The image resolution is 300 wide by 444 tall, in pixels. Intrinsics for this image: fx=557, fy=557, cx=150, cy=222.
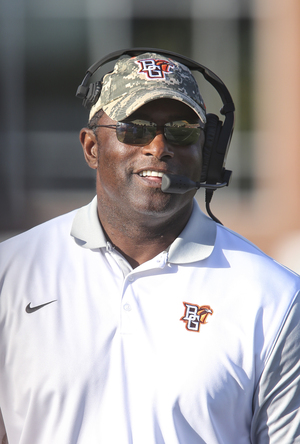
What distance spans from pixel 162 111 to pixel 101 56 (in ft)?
16.0

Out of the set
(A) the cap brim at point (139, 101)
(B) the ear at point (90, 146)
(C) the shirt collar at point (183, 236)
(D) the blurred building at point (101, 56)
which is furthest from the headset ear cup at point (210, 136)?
(D) the blurred building at point (101, 56)

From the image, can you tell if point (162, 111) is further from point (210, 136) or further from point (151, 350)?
point (151, 350)

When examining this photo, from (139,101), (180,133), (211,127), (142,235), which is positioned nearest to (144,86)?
(139,101)

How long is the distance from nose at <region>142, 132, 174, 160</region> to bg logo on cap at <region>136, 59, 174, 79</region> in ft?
0.80

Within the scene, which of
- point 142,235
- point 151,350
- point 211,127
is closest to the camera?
point 151,350

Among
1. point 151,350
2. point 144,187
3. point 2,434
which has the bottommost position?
point 2,434

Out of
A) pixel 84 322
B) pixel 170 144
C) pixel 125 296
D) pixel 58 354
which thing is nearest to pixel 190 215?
pixel 170 144

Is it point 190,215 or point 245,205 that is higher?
point 190,215

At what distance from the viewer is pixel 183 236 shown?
7.08 ft

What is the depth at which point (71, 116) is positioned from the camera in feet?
22.6

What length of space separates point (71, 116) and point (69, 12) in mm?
1236

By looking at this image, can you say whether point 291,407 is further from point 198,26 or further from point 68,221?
point 198,26

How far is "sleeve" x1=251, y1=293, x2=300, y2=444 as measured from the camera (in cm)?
192

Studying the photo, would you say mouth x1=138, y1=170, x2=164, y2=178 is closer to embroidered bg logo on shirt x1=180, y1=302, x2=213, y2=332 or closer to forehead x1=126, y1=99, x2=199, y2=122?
forehead x1=126, y1=99, x2=199, y2=122
